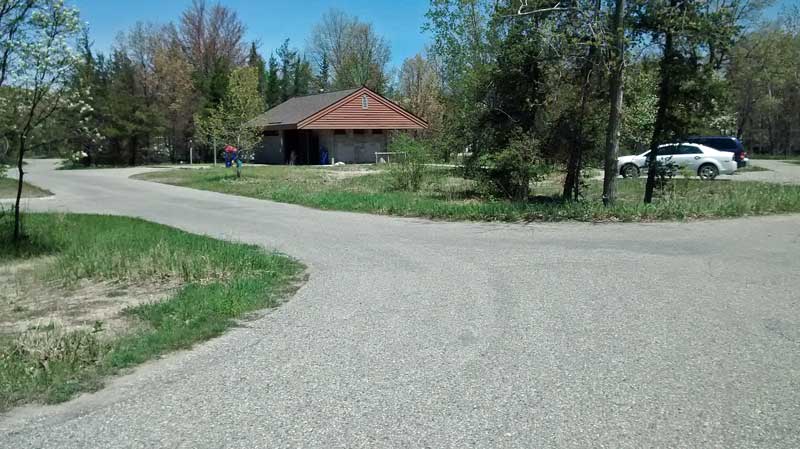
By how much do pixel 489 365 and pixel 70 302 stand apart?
5697 mm

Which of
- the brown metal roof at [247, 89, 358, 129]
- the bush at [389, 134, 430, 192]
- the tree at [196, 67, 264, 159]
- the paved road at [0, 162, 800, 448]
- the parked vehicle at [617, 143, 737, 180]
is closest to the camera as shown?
the paved road at [0, 162, 800, 448]

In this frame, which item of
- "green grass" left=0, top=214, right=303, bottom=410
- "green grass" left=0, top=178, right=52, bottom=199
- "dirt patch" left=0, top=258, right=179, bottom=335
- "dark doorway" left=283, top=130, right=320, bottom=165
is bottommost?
"dirt patch" left=0, top=258, right=179, bottom=335

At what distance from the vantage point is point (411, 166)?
2159 centimetres

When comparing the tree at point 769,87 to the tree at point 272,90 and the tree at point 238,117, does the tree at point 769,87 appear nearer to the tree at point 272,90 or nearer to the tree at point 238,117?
the tree at point 238,117

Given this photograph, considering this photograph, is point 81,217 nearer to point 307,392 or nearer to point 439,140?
point 439,140

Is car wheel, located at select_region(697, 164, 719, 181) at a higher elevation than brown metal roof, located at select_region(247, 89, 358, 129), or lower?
lower

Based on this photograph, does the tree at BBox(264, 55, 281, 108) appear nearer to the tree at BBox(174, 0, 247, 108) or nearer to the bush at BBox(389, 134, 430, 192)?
the tree at BBox(174, 0, 247, 108)

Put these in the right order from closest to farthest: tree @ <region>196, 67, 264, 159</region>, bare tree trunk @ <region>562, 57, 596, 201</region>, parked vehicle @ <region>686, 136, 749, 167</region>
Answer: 1. bare tree trunk @ <region>562, 57, 596, 201</region>
2. tree @ <region>196, 67, 264, 159</region>
3. parked vehicle @ <region>686, 136, 749, 167</region>

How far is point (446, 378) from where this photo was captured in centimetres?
497

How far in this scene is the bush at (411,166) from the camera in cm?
2150

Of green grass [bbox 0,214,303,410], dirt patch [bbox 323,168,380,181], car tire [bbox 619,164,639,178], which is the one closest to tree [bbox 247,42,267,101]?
dirt patch [bbox 323,168,380,181]

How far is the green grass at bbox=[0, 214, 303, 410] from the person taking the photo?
5215 mm

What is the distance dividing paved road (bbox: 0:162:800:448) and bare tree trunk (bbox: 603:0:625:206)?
202 inches

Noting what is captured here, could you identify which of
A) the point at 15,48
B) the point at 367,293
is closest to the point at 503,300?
the point at 367,293
